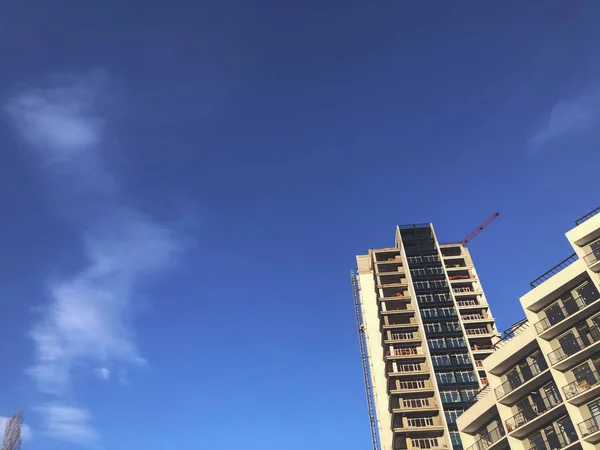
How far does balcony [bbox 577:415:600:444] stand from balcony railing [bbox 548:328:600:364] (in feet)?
18.3

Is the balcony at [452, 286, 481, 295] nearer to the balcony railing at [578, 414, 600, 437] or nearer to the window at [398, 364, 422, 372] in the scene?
the window at [398, 364, 422, 372]

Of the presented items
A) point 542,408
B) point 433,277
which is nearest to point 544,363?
point 542,408

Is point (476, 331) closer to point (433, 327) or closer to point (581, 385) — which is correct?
point (433, 327)

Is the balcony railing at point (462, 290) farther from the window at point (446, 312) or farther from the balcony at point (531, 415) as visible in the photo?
the balcony at point (531, 415)

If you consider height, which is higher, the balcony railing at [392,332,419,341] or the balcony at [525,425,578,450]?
the balcony railing at [392,332,419,341]

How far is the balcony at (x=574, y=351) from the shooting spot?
44.2 meters

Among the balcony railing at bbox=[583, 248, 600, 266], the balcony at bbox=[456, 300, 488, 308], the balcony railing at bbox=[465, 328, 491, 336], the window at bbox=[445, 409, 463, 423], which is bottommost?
the balcony railing at bbox=[583, 248, 600, 266]

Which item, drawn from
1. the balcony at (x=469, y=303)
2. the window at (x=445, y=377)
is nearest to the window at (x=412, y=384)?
the window at (x=445, y=377)

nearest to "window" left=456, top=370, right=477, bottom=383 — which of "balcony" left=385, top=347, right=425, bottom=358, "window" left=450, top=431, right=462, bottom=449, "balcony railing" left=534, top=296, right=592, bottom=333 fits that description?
"balcony" left=385, top=347, right=425, bottom=358

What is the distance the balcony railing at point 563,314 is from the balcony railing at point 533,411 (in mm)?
6488

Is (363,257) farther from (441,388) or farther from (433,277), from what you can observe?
(441,388)

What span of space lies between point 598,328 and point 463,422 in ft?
71.9

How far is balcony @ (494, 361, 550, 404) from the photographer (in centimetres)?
4922

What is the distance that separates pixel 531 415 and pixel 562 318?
10281 mm
